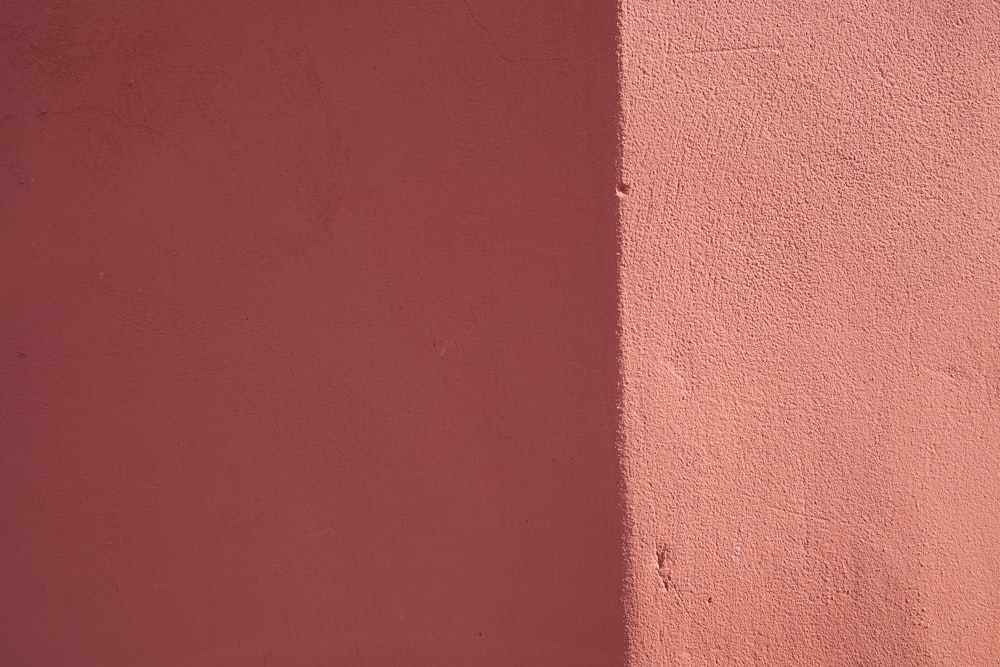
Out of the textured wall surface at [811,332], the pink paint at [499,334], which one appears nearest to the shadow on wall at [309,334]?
the pink paint at [499,334]

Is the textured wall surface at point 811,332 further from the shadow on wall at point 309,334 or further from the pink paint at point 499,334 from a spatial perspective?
the shadow on wall at point 309,334

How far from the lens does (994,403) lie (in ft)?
7.98

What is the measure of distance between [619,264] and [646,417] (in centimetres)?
40

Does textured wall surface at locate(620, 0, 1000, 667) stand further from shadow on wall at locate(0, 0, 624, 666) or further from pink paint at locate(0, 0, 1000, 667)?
shadow on wall at locate(0, 0, 624, 666)

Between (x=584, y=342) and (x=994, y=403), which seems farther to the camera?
(x=994, y=403)

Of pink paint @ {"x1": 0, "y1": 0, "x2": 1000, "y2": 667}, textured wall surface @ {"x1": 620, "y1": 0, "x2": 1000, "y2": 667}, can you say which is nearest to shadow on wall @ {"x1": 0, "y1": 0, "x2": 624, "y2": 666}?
pink paint @ {"x1": 0, "y1": 0, "x2": 1000, "y2": 667}

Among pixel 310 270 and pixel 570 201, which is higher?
pixel 570 201

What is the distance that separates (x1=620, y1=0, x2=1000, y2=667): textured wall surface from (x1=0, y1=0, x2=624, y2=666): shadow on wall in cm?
15

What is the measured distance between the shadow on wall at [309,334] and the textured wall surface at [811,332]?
15 cm

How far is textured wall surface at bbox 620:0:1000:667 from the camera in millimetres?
2131

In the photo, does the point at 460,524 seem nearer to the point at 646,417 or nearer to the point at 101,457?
the point at 646,417

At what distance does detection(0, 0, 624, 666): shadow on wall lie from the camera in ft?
7.00

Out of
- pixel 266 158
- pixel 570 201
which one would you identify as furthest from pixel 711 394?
pixel 266 158

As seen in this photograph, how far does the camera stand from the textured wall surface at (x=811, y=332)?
213cm
